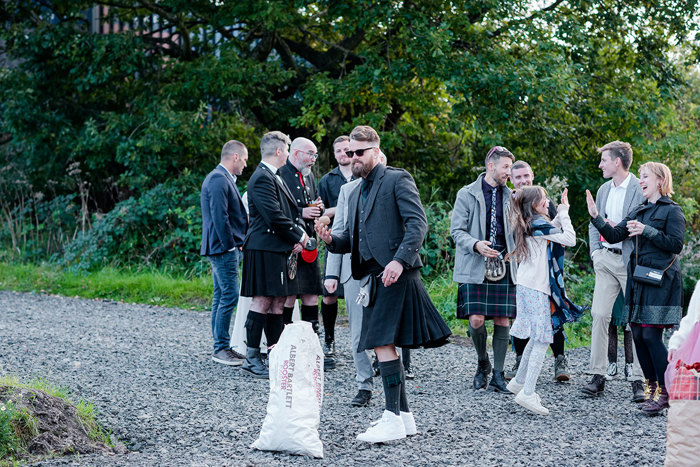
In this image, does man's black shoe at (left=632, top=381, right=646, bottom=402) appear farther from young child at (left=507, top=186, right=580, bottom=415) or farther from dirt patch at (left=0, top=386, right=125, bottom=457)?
dirt patch at (left=0, top=386, right=125, bottom=457)

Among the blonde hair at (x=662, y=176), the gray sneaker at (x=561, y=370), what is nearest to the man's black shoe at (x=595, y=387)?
the gray sneaker at (x=561, y=370)

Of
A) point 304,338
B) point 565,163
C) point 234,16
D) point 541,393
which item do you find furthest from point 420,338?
point 234,16

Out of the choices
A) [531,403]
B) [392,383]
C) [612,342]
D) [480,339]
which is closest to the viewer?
[392,383]

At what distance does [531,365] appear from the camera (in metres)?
5.83

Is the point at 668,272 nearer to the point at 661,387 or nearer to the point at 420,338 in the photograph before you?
the point at 661,387

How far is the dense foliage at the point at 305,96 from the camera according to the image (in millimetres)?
12609

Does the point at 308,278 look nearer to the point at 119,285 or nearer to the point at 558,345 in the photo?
the point at 558,345

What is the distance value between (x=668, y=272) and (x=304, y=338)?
284cm

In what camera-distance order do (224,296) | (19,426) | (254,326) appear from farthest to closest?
(224,296) < (254,326) < (19,426)

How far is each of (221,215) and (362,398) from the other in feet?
8.08

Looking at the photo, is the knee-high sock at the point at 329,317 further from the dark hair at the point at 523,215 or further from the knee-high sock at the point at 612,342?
the knee-high sock at the point at 612,342

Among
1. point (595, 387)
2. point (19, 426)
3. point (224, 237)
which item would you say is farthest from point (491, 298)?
point (19, 426)

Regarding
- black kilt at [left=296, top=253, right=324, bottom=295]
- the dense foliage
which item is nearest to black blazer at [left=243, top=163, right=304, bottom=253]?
black kilt at [left=296, top=253, right=324, bottom=295]

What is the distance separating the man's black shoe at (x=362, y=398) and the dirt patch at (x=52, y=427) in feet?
6.09
